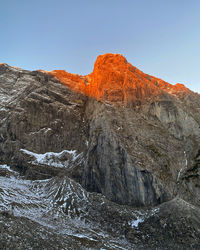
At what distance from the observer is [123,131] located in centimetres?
6456

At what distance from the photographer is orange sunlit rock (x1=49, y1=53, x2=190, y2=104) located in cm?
8025

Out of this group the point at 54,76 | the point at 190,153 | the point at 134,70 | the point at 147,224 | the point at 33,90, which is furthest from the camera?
the point at 54,76

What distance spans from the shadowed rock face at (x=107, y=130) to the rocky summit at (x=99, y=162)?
0.31 meters

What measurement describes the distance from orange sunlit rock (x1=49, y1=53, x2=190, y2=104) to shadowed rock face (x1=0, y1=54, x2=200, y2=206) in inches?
15.4

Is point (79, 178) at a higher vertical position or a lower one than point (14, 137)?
lower

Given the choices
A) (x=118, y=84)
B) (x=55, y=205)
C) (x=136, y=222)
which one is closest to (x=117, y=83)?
(x=118, y=84)

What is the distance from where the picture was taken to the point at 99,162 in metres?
60.8

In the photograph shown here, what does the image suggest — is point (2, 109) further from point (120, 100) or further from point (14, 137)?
point (120, 100)

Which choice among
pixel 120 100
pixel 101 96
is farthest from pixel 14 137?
pixel 120 100

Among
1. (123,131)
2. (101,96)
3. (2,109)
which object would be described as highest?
(101,96)

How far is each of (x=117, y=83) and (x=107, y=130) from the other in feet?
93.0

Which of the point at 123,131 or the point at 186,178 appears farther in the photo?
the point at 123,131

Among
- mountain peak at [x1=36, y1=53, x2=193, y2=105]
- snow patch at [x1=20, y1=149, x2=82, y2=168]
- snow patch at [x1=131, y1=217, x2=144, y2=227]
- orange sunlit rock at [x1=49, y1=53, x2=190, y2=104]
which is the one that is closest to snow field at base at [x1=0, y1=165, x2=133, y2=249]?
snow patch at [x1=131, y1=217, x2=144, y2=227]

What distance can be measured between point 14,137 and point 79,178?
3113cm
